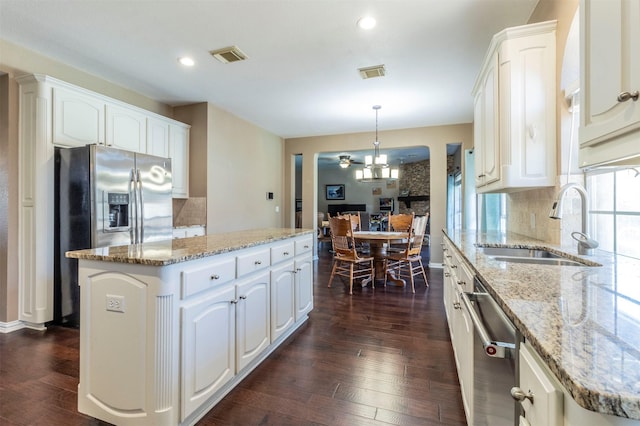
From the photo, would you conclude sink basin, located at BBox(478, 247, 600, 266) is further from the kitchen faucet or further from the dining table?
the dining table

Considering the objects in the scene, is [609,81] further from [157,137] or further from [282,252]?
[157,137]

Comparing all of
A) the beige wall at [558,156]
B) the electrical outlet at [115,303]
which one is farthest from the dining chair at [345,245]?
Answer: the electrical outlet at [115,303]

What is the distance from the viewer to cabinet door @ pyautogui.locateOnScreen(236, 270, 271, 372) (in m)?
1.88

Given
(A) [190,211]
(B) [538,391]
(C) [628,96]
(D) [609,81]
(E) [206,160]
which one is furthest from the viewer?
(A) [190,211]

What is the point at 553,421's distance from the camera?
55 centimetres

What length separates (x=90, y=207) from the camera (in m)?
2.77

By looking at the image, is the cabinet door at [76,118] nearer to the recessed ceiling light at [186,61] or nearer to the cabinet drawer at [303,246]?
the recessed ceiling light at [186,61]

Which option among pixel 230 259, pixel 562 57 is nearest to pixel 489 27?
pixel 562 57

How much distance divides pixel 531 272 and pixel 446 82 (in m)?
3.11

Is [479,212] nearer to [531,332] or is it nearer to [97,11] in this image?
[531,332]

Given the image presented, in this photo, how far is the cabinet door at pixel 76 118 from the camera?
2.88 m

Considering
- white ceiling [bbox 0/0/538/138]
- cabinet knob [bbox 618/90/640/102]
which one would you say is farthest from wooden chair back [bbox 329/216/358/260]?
cabinet knob [bbox 618/90/640/102]

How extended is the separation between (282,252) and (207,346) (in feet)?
3.13

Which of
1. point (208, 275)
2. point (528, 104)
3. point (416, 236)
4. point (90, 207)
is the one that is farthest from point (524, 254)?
point (90, 207)
